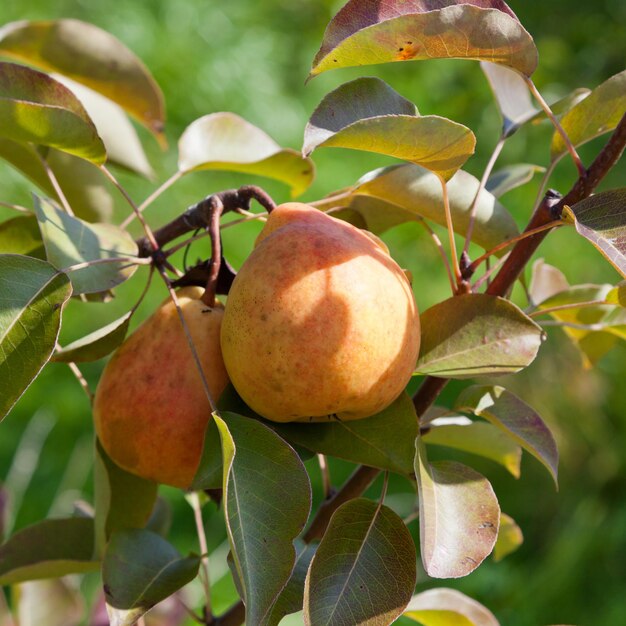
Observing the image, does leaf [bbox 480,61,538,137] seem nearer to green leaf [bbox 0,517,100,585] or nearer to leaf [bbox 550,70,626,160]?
leaf [bbox 550,70,626,160]

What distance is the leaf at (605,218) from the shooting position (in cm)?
55

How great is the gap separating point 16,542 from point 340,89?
0.48m

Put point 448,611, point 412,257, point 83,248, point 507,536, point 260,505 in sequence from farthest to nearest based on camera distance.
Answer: point 412,257, point 507,536, point 448,611, point 83,248, point 260,505

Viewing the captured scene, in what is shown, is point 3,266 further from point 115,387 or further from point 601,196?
point 601,196

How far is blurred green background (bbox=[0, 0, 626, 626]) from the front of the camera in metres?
2.13

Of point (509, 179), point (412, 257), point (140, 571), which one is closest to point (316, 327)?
point (140, 571)

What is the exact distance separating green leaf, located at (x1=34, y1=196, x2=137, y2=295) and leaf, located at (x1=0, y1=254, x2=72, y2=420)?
2cm

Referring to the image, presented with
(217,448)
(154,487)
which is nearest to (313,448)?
(217,448)

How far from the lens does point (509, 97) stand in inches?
33.6

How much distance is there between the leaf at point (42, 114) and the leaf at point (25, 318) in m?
0.10

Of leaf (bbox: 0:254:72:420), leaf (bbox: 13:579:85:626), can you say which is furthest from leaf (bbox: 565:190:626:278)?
leaf (bbox: 13:579:85:626)

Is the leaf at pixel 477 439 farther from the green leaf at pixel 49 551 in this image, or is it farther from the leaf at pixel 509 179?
the green leaf at pixel 49 551

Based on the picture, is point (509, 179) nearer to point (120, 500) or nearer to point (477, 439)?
point (477, 439)

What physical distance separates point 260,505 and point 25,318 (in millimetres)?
194
